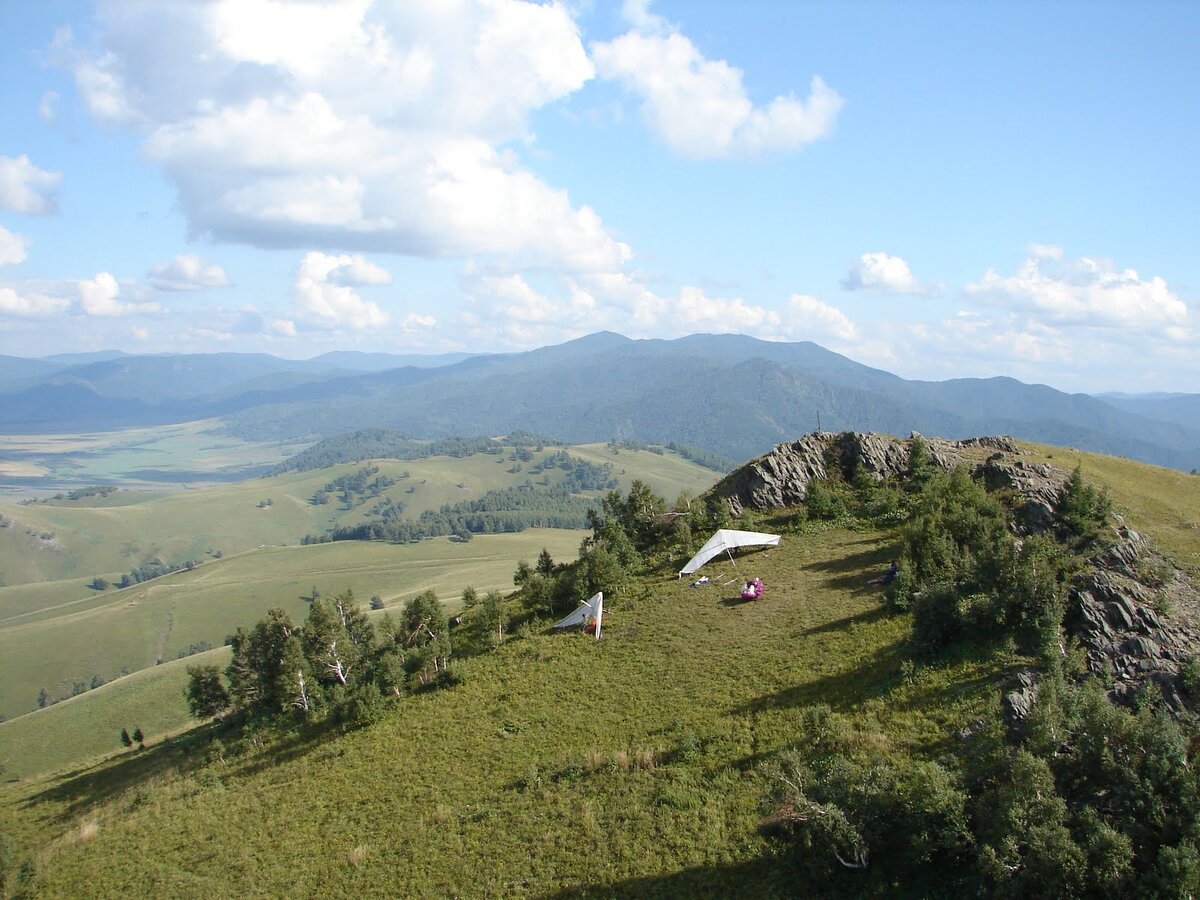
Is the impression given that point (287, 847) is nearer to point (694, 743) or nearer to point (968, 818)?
point (694, 743)

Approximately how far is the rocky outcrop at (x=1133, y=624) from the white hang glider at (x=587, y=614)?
2490cm

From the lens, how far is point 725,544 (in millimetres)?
46406

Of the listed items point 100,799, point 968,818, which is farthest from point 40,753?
point 968,818

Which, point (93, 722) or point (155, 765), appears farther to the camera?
point (93, 722)

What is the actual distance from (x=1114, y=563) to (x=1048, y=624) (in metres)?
6.18

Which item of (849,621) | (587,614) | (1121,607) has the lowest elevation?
(587,614)

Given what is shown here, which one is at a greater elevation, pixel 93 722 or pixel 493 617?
pixel 493 617

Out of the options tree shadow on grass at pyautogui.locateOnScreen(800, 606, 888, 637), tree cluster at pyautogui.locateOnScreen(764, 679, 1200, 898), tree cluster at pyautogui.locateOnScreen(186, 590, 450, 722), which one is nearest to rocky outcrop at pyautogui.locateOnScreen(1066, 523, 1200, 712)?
tree cluster at pyautogui.locateOnScreen(764, 679, 1200, 898)

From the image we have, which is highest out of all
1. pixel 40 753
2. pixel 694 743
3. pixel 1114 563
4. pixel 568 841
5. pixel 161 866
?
pixel 1114 563

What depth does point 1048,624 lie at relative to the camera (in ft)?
78.9

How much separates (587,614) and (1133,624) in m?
28.0

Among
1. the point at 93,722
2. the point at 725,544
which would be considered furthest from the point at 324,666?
the point at 93,722


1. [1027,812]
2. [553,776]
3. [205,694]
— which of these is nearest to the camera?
[1027,812]

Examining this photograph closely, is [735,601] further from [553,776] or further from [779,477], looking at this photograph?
[779,477]
